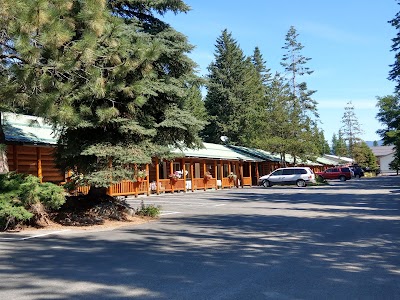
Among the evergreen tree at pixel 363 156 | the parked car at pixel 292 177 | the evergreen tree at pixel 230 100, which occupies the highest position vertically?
the evergreen tree at pixel 230 100

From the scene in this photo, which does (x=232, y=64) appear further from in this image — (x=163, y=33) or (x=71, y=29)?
(x=71, y=29)

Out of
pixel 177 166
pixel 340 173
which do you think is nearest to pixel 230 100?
pixel 340 173

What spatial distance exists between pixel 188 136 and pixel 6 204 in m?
6.82

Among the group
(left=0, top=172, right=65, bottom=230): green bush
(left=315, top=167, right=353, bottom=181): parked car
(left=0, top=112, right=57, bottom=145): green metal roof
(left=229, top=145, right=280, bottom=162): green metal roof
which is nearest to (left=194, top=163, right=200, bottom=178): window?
(left=229, top=145, right=280, bottom=162): green metal roof

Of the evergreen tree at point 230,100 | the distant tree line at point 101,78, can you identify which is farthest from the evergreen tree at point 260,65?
the distant tree line at point 101,78

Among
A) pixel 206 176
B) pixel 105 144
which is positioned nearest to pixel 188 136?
pixel 105 144

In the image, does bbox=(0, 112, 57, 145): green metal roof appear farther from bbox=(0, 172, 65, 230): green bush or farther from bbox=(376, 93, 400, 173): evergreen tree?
bbox=(376, 93, 400, 173): evergreen tree

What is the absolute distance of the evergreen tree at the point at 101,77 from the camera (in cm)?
896

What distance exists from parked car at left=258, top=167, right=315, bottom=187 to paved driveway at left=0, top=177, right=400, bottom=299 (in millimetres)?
24595

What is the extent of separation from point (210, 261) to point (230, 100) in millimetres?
49491

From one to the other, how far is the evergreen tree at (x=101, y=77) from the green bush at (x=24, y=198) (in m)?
1.29

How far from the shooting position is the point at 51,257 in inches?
315

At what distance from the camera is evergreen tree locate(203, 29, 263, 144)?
56625 mm

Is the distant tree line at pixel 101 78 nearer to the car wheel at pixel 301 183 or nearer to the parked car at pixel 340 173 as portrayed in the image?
the car wheel at pixel 301 183
